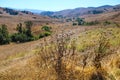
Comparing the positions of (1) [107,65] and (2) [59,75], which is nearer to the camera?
(2) [59,75]

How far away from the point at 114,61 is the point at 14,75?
3405mm

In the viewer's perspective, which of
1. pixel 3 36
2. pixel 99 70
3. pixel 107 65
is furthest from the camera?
pixel 3 36

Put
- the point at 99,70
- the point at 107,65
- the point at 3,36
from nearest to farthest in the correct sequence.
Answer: the point at 99,70 < the point at 107,65 < the point at 3,36

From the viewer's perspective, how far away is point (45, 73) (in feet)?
24.0

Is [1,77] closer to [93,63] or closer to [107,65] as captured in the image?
[93,63]

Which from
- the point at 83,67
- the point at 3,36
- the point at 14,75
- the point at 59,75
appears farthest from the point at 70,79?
the point at 3,36

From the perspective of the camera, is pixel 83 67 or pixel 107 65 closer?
pixel 83 67

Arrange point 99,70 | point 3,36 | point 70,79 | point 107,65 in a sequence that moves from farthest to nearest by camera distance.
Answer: point 3,36, point 107,65, point 99,70, point 70,79

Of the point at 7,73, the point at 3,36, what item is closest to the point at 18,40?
the point at 3,36

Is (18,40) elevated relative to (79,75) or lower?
lower

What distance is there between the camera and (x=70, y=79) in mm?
7074

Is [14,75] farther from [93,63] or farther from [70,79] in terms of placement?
[93,63]

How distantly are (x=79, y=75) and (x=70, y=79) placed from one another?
38 centimetres

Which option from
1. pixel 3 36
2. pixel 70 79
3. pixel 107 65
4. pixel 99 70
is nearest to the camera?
pixel 70 79
